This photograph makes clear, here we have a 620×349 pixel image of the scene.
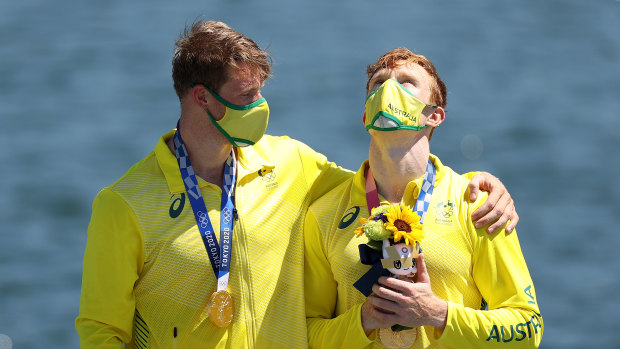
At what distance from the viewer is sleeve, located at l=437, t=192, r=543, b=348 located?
4.25 m

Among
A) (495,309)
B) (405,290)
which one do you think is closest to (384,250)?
(405,290)

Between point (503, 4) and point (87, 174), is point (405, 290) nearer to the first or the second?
point (87, 174)

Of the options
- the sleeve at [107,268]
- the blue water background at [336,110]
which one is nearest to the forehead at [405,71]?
the sleeve at [107,268]

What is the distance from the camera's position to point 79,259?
33.9 feet

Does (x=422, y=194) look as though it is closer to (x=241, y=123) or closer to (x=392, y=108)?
(x=392, y=108)

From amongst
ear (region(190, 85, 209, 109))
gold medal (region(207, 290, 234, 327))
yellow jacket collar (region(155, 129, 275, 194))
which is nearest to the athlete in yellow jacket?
yellow jacket collar (region(155, 129, 275, 194))

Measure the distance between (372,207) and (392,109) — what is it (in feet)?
1.53

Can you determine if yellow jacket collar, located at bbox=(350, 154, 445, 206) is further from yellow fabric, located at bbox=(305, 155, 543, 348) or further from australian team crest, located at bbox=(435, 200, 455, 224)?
australian team crest, located at bbox=(435, 200, 455, 224)

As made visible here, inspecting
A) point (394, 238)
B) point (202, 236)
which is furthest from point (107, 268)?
point (394, 238)

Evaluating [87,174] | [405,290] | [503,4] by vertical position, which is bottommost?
[405,290]

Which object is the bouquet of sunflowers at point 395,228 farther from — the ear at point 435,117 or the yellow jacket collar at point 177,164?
the yellow jacket collar at point 177,164

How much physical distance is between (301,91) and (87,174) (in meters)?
2.94

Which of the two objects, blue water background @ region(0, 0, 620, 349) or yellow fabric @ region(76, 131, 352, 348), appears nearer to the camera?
yellow fabric @ region(76, 131, 352, 348)

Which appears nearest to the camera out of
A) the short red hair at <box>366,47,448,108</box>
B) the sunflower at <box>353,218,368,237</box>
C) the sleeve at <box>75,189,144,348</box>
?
the sunflower at <box>353,218,368,237</box>
